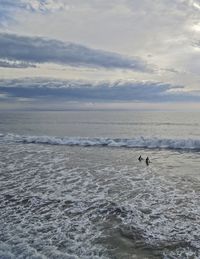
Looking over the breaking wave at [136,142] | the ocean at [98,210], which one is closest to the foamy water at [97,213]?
the ocean at [98,210]

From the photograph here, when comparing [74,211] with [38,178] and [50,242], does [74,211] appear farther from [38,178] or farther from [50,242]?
[38,178]

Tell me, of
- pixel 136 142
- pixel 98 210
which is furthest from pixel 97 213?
pixel 136 142

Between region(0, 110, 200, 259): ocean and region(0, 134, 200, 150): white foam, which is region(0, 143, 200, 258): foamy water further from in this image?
region(0, 134, 200, 150): white foam

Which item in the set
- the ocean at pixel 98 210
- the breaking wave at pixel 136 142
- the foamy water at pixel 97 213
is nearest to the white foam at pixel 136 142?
the breaking wave at pixel 136 142

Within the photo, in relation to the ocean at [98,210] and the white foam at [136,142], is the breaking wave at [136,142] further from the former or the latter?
the ocean at [98,210]

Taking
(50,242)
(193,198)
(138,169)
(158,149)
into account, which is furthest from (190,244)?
A: (158,149)

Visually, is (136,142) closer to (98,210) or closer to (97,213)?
(98,210)

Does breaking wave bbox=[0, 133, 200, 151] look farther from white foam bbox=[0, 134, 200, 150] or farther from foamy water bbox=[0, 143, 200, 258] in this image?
foamy water bbox=[0, 143, 200, 258]

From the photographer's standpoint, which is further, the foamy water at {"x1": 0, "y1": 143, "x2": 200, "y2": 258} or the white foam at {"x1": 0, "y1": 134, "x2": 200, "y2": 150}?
the white foam at {"x1": 0, "y1": 134, "x2": 200, "y2": 150}

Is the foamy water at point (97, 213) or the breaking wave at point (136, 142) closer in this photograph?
the foamy water at point (97, 213)

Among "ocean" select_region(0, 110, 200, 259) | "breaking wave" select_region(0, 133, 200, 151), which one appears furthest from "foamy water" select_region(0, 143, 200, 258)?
→ "breaking wave" select_region(0, 133, 200, 151)

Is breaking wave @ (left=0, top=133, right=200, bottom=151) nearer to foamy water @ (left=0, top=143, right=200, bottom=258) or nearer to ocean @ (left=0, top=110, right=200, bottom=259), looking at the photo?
Result: ocean @ (left=0, top=110, right=200, bottom=259)

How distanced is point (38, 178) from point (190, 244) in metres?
14.0

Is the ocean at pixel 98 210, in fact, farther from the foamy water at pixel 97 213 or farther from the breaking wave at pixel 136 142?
the breaking wave at pixel 136 142
